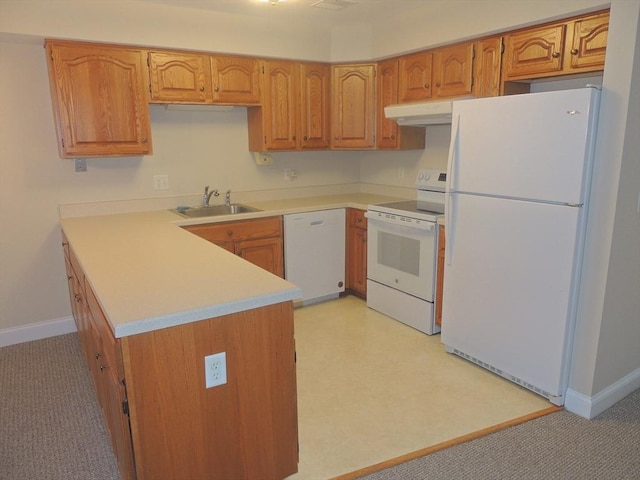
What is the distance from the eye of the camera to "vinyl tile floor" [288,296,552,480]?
2297 mm

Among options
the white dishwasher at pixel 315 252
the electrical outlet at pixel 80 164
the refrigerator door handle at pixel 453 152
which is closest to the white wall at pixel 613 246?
the refrigerator door handle at pixel 453 152

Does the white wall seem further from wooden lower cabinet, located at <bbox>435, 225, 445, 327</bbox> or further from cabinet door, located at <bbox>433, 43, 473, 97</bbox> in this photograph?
cabinet door, located at <bbox>433, 43, 473, 97</bbox>

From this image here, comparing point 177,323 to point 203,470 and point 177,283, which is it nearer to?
point 177,283

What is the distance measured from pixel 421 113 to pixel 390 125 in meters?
0.70

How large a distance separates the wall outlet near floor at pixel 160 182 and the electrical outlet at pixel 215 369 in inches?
102

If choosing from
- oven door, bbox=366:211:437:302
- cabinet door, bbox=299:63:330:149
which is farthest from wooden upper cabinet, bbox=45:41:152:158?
oven door, bbox=366:211:437:302

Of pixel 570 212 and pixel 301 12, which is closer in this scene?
pixel 570 212

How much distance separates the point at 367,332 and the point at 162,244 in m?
1.80

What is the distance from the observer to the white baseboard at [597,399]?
2.52 metres

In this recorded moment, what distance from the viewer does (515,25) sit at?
297 cm

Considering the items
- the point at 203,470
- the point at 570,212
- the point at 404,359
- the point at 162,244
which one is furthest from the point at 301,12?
the point at 203,470

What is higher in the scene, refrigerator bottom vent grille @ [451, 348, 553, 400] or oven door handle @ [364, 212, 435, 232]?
oven door handle @ [364, 212, 435, 232]

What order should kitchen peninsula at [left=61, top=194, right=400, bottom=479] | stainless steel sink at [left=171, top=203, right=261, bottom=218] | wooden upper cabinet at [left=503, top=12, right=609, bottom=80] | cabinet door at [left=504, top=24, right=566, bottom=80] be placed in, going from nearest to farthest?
kitchen peninsula at [left=61, top=194, right=400, bottom=479], wooden upper cabinet at [left=503, top=12, right=609, bottom=80], cabinet door at [left=504, top=24, right=566, bottom=80], stainless steel sink at [left=171, top=203, right=261, bottom=218]

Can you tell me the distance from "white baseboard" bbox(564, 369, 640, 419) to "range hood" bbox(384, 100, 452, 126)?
197cm
